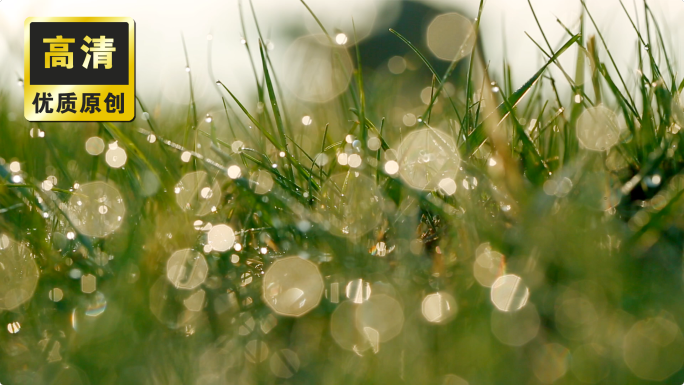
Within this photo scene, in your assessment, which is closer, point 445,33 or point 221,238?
point 221,238

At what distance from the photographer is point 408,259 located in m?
0.56

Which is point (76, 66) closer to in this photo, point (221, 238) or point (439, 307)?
point (221, 238)

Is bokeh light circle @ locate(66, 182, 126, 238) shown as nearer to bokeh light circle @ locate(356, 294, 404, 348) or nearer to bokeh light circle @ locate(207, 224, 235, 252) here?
bokeh light circle @ locate(207, 224, 235, 252)

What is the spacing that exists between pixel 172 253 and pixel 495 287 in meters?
0.38

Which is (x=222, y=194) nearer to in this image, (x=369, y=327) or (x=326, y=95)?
(x=369, y=327)

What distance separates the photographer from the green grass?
1.45 ft

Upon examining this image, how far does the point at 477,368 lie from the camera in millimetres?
417

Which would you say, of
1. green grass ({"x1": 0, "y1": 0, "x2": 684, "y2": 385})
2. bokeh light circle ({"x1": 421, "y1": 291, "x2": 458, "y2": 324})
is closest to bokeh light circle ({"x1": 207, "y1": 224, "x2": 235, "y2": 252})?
green grass ({"x1": 0, "y1": 0, "x2": 684, "y2": 385})

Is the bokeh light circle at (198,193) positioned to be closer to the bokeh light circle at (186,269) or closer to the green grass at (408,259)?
the green grass at (408,259)

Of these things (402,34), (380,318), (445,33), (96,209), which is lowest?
(402,34)

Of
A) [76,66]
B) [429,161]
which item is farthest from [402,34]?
[429,161]

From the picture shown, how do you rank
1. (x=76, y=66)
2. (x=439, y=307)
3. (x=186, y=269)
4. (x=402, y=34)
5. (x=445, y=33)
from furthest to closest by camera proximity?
(x=402, y=34)
(x=445, y=33)
(x=76, y=66)
(x=186, y=269)
(x=439, y=307)

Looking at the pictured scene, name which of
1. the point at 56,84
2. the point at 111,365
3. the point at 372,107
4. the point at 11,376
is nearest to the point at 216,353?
the point at 111,365

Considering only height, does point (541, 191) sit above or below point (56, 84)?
above
